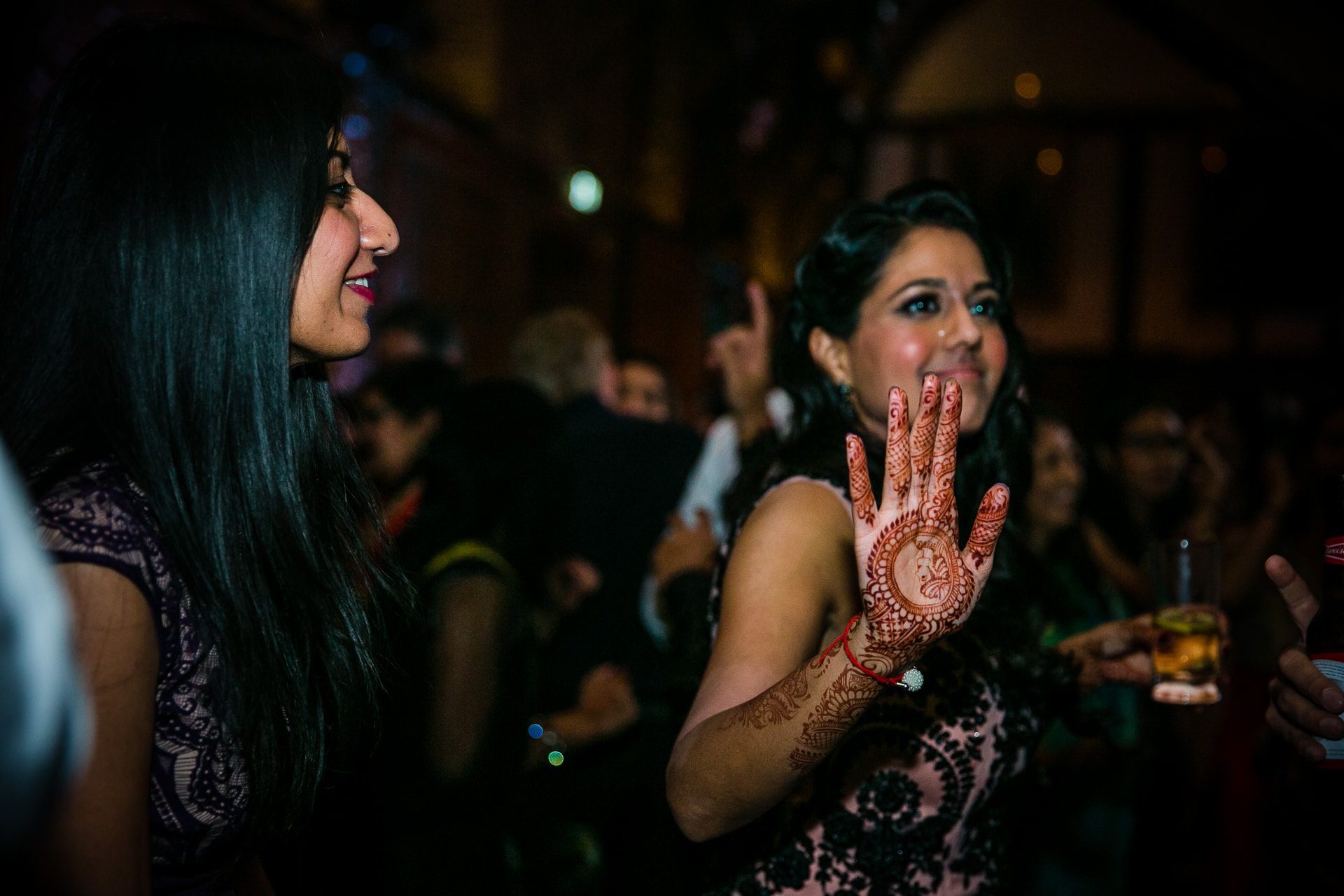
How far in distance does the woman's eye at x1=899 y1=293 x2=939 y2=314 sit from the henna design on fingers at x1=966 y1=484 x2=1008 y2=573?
644 mm

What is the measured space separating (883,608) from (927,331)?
72cm

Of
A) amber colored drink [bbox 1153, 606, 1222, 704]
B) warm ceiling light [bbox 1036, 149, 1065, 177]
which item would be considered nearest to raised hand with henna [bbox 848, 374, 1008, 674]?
amber colored drink [bbox 1153, 606, 1222, 704]

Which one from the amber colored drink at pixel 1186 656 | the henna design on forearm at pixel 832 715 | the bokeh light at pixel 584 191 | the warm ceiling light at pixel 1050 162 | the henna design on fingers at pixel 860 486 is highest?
the warm ceiling light at pixel 1050 162

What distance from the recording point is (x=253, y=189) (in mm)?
1084

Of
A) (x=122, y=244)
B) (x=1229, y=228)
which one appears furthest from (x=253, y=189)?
(x=1229, y=228)

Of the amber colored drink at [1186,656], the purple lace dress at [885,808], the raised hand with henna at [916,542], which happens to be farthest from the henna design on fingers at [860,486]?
the amber colored drink at [1186,656]

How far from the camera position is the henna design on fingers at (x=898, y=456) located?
110 centimetres

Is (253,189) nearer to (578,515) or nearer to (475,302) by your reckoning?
(578,515)

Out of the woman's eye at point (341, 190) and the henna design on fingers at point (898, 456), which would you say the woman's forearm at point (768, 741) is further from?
the woman's eye at point (341, 190)

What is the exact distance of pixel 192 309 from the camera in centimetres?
106

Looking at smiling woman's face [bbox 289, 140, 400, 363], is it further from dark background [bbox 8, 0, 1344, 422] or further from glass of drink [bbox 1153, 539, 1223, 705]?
glass of drink [bbox 1153, 539, 1223, 705]

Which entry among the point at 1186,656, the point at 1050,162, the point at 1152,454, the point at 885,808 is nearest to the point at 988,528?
the point at 885,808

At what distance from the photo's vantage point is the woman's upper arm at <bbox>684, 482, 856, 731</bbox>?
128cm

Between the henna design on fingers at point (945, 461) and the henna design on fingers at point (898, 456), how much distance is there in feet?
0.09
